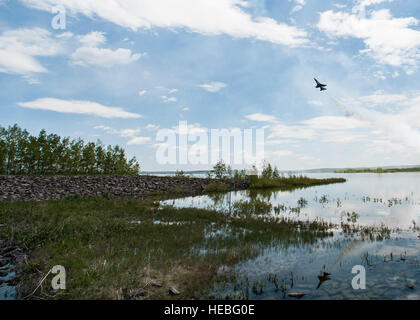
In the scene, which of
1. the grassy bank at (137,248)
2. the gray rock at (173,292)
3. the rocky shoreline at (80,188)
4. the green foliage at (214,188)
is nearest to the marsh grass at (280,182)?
the green foliage at (214,188)

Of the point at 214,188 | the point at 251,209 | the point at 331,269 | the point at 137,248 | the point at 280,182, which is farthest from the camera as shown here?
the point at 280,182

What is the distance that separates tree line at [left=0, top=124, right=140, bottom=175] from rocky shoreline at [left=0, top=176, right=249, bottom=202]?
27998mm

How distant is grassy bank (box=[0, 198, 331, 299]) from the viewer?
779cm

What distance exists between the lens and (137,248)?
11391mm

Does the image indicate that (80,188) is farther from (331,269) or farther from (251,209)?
(331,269)

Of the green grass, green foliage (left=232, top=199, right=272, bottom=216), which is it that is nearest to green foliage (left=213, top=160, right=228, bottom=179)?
the green grass

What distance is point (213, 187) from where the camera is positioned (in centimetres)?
4597

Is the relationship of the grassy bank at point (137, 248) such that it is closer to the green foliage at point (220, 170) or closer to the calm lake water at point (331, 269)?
the calm lake water at point (331, 269)

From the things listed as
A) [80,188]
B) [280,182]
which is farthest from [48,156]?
[280,182]

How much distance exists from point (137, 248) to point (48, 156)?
61867 millimetres
